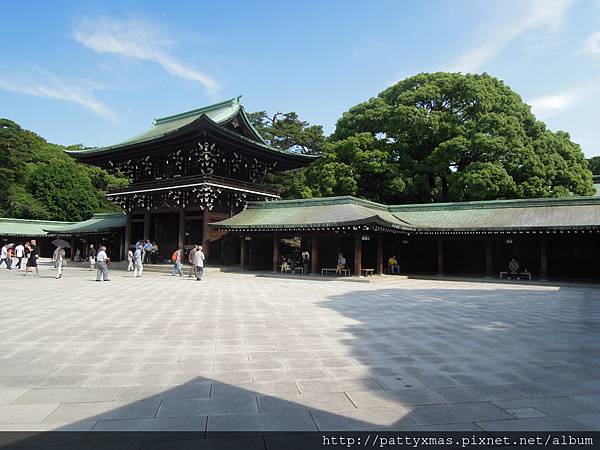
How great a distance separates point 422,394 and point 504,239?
2127 cm

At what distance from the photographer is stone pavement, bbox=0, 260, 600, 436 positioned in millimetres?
4496

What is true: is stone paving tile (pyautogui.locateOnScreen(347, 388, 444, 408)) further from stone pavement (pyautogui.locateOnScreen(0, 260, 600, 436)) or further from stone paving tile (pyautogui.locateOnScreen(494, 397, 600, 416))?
stone paving tile (pyautogui.locateOnScreen(494, 397, 600, 416))

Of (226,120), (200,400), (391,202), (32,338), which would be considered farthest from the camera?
(391,202)

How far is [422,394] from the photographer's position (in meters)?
5.23

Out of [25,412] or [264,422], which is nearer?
[264,422]

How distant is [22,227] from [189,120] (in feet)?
80.8

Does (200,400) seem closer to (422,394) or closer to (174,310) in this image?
(422,394)

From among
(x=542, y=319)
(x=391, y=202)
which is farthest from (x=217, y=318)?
(x=391, y=202)

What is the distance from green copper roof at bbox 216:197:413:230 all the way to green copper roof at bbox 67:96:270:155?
7085 mm

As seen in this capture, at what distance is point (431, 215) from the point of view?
27922 millimetres

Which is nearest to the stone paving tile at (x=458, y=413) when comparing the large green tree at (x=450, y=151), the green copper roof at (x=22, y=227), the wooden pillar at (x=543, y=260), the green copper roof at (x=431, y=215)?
the green copper roof at (x=431, y=215)

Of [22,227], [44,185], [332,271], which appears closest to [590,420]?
[332,271]

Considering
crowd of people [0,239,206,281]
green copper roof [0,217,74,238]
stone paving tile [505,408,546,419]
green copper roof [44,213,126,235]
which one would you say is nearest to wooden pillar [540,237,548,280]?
crowd of people [0,239,206,281]

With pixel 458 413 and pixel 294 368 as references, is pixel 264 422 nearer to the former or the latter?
pixel 294 368
